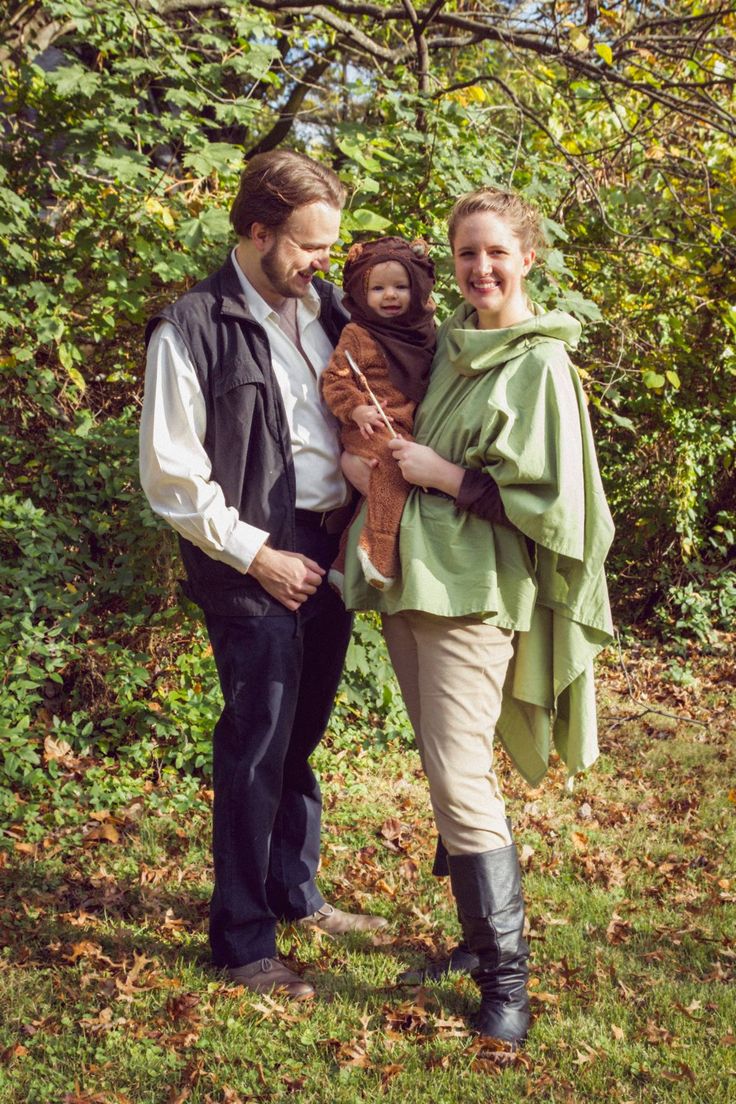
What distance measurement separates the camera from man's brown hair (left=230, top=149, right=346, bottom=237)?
2807 mm

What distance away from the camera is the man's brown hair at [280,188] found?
2.81m

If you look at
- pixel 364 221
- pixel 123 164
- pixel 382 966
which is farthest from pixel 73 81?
pixel 382 966

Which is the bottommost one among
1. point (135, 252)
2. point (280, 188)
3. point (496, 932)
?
point (496, 932)

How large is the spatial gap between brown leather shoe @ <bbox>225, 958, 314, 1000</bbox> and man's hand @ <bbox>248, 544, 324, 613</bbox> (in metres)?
1.07

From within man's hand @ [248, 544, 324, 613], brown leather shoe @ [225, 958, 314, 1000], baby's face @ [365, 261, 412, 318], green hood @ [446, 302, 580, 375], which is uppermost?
baby's face @ [365, 261, 412, 318]

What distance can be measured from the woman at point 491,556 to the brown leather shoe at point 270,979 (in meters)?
0.53

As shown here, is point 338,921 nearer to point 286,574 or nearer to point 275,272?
point 286,574

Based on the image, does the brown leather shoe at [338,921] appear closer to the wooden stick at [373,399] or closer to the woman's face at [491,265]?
the wooden stick at [373,399]

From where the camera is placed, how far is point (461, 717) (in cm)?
274

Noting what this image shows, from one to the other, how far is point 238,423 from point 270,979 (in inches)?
63.5

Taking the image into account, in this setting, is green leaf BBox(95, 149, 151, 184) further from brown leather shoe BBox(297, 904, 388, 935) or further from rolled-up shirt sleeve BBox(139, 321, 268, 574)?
brown leather shoe BBox(297, 904, 388, 935)

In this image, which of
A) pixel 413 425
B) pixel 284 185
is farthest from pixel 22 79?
pixel 413 425

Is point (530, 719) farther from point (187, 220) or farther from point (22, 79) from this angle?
point (22, 79)

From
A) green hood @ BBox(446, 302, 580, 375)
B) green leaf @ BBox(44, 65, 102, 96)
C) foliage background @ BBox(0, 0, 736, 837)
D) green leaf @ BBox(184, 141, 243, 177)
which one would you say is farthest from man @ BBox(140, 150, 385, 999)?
green leaf @ BBox(44, 65, 102, 96)
